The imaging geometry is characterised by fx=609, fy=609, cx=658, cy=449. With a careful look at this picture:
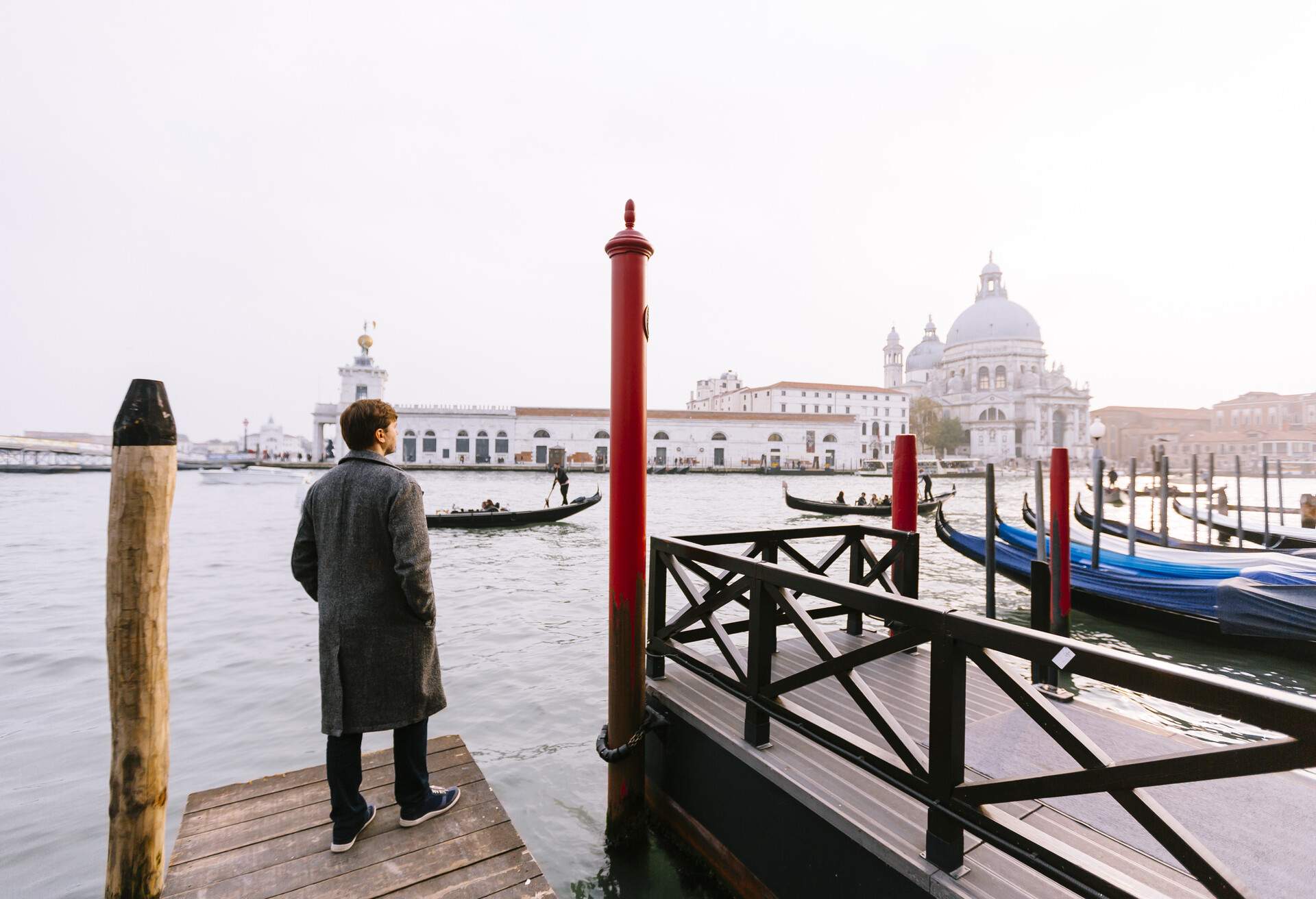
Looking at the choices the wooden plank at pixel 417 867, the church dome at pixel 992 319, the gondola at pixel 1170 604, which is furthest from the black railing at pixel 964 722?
the church dome at pixel 992 319

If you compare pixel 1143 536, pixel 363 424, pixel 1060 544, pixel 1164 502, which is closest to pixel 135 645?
pixel 363 424

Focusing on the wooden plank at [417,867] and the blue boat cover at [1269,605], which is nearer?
the wooden plank at [417,867]

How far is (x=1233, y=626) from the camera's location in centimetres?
536

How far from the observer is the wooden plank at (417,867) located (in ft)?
6.27

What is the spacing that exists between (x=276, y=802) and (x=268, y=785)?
0.17 metres

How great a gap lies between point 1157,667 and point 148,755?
2.96 meters

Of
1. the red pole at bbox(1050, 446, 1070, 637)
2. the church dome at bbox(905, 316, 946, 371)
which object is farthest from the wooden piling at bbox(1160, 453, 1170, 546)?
the church dome at bbox(905, 316, 946, 371)

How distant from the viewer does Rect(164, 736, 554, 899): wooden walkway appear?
6.37ft

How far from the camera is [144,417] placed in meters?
2.09

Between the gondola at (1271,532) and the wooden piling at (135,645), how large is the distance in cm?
1316

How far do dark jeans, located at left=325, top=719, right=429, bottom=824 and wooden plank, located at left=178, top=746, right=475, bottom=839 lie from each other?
0.15m

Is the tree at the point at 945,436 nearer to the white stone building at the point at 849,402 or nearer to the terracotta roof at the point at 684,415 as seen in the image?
the white stone building at the point at 849,402

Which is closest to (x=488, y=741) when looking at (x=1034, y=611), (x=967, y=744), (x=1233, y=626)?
(x=967, y=744)

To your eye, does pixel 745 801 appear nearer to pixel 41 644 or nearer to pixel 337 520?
pixel 337 520
